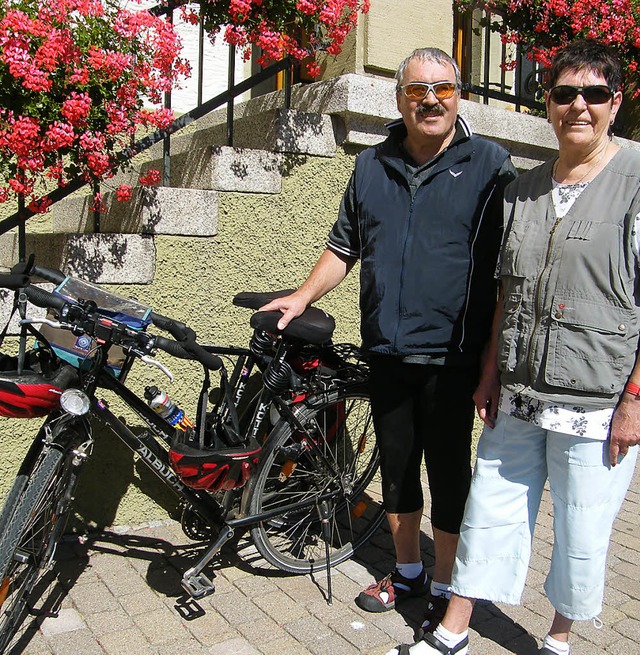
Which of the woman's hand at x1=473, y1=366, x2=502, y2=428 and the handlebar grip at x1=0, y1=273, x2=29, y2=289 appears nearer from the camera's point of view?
the handlebar grip at x1=0, y1=273, x2=29, y2=289

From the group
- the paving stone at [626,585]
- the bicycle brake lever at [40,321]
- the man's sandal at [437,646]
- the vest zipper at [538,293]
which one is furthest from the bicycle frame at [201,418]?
the paving stone at [626,585]

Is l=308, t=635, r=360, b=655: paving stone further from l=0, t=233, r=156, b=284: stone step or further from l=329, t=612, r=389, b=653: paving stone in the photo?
l=0, t=233, r=156, b=284: stone step

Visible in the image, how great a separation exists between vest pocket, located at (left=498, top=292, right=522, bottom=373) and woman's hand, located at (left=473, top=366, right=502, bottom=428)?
148 mm

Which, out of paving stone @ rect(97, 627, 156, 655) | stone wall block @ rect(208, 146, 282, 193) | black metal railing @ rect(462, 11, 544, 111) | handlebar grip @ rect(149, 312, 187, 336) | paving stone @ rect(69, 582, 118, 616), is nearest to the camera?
handlebar grip @ rect(149, 312, 187, 336)

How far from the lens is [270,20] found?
330cm

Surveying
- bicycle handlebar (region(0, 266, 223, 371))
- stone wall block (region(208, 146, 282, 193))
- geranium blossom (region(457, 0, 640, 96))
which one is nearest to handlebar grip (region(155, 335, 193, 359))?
bicycle handlebar (region(0, 266, 223, 371))

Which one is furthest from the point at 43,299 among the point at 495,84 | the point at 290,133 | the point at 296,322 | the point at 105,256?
the point at 495,84

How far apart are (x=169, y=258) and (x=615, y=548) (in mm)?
2516

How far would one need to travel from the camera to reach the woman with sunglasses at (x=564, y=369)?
225cm

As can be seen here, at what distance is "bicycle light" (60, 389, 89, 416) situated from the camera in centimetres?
246

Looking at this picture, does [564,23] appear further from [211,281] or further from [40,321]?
[40,321]

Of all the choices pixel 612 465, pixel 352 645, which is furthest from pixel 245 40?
pixel 352 645

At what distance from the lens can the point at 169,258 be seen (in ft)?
11.2

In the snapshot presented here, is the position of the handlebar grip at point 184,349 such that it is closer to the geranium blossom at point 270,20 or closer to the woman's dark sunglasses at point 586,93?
the woman's dark sunglasses at point 586,93
